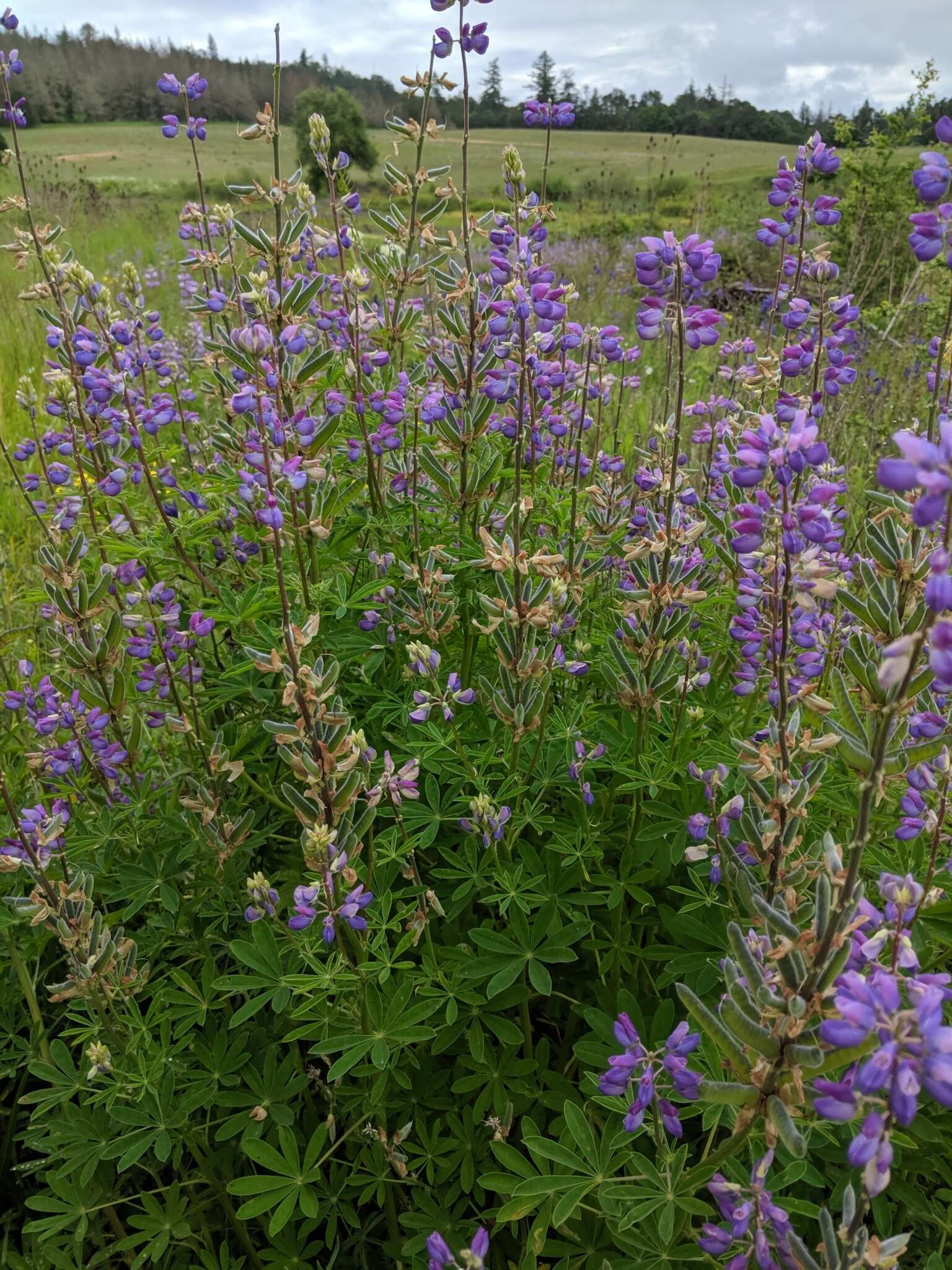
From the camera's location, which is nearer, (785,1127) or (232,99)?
(785,1127)

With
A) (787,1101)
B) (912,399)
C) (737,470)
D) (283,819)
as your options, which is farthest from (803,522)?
(912,399)

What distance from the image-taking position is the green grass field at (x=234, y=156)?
77.3 ft

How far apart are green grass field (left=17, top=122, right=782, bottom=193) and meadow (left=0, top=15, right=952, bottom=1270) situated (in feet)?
60.8

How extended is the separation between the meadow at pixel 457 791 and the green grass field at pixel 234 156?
1854cm

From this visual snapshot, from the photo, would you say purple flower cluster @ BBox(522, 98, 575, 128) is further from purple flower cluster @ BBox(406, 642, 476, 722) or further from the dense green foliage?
purple flower cluster @ BBox(406, 642, 476, 722)

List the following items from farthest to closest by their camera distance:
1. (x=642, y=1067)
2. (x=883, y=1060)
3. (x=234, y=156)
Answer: (x=234, y=156) < (x=642, y=1067) < (x=883, y=1060)

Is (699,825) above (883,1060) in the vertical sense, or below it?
below

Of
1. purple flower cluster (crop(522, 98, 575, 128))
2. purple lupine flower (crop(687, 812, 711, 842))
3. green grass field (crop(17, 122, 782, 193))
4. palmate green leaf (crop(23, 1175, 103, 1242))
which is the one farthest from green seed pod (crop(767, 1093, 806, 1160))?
green grass field (crop(17, 122, 782, 193))

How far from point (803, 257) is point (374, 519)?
4.52 feet

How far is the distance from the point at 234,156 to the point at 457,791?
32.1m

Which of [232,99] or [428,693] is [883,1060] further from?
[232,99]

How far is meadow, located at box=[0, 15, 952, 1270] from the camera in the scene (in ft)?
5.00

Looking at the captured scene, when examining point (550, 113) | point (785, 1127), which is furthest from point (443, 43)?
point (785, 1127)

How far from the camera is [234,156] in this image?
29062 mm
